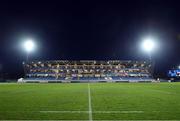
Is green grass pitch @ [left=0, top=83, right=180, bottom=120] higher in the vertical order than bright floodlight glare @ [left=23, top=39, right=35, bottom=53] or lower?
lower

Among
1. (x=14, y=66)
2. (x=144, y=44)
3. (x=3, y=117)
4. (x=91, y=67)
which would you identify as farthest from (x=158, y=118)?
(x=14, y=66)

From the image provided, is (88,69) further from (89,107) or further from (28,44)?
(89,107)

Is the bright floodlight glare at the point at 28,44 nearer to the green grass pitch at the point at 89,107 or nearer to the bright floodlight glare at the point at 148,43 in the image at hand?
the bright floodlight glare at the point at 148,43

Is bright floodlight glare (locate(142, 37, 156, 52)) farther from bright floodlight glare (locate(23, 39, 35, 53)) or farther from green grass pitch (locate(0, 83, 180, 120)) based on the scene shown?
green grass pitch (locate(0, 83, 180, 120))

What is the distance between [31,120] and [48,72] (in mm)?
71283

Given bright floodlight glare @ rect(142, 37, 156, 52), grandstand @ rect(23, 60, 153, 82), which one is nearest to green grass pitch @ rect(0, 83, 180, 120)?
bright floodlight glare @ rect(142, 37, 156, 52)

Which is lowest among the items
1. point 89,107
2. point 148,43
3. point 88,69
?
point 89,107

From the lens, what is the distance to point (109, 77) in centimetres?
7450

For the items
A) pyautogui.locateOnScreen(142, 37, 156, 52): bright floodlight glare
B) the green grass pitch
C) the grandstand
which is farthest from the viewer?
the grandstand

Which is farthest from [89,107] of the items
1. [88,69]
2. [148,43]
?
[88,69]

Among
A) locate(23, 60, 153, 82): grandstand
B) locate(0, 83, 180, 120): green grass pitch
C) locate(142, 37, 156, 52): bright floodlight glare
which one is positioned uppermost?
locate(142, 37, 156, 52): bright floodlight glare

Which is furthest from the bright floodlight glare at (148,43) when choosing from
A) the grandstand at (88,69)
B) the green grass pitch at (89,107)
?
the green grass pitch at (89,107)

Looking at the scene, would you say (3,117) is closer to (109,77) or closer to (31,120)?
(31,120)

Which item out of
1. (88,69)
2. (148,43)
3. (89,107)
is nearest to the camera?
(89,107)
